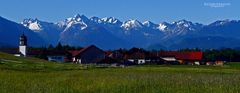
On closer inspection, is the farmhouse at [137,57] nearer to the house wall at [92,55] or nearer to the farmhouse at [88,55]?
the house wall at [92,55]

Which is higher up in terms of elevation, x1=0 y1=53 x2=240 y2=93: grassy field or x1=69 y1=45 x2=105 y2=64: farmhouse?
x1=69 y1=45 x2=105 y2=64: farmhouse

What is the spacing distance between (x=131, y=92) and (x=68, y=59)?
162999 mm

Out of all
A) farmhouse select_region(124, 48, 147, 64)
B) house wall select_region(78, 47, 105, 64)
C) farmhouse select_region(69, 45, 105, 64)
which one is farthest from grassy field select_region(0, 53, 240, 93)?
farmhouse select_region(124, 48, 147, 64)

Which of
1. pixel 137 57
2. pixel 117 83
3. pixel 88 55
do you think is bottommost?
pixel 117 83

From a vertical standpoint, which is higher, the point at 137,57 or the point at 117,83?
the point at 137,57

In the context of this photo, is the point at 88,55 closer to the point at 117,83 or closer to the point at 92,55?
the point at 92,55

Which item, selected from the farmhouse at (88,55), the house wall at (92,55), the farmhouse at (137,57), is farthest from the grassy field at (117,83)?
the farmhouse at (137,57)

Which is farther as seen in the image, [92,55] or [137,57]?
[92,55]

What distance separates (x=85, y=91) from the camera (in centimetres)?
2156

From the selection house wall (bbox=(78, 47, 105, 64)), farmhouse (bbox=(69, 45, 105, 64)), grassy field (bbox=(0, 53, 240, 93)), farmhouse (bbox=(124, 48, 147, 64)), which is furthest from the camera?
farmhouse (bbox=(124, 48, 147, 64))

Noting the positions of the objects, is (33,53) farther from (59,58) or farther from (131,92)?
(131,92)

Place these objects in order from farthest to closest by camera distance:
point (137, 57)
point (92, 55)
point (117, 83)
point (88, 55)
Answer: point (92, 55), point (137, 57), point (88, 55), point (117, 83)

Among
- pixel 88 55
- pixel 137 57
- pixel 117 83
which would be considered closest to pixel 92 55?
pixel 88 55

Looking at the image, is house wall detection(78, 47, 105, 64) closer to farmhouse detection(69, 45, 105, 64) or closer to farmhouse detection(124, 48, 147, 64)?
farmhouse detection(69, 45, 105, 64)
